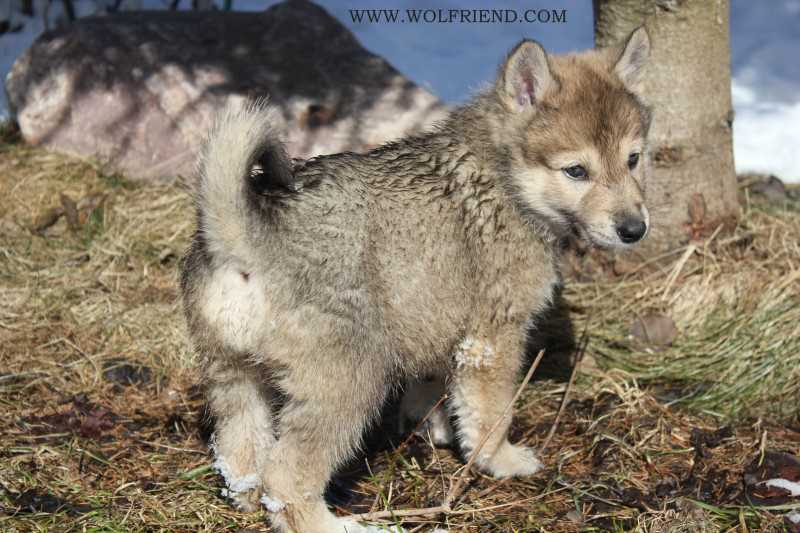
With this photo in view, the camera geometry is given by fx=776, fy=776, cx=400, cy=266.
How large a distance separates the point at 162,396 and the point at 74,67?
13.2 feet

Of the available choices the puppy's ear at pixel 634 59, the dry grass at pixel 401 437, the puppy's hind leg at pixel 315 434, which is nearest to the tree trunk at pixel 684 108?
the dry grass at pixel 401 437

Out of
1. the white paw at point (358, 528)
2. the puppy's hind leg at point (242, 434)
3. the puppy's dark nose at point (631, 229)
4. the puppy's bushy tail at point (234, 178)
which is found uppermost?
the puppy's bushy tail at point (234, 178)

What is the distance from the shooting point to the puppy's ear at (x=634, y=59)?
3.93 m

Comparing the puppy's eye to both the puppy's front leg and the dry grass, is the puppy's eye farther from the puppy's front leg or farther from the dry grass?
the dry grass

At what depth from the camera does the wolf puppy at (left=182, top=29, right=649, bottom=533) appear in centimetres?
296

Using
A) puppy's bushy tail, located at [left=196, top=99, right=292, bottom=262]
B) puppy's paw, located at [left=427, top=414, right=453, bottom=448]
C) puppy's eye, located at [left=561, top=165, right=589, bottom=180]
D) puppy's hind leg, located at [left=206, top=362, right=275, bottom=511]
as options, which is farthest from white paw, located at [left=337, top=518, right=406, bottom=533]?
puppy's eye, located at [left=561, top=165, right=589, bottom=180]

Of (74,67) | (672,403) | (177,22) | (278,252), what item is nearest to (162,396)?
(278,252)

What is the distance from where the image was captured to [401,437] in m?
4.31

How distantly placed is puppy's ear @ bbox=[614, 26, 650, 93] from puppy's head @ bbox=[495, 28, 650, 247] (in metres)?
0.23

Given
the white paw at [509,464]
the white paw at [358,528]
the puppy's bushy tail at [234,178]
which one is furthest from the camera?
the white paw at [509,464]

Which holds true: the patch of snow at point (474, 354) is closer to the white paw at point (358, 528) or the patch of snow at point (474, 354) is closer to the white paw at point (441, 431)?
the white paw at point (441, 431)

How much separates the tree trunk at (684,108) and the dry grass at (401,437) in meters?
0.29

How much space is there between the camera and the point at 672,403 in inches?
171

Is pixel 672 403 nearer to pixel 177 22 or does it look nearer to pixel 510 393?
pixel 510 393
